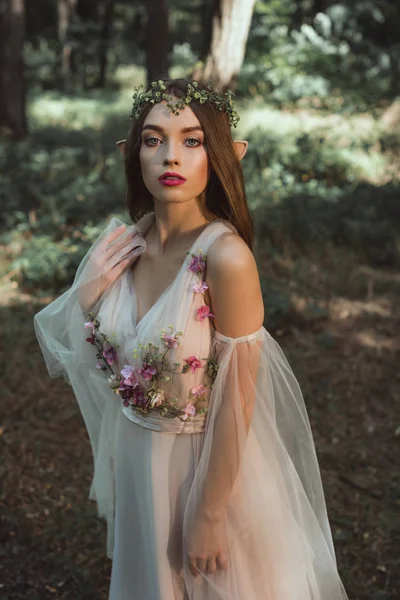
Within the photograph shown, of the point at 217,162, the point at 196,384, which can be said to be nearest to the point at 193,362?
the point at 196,384

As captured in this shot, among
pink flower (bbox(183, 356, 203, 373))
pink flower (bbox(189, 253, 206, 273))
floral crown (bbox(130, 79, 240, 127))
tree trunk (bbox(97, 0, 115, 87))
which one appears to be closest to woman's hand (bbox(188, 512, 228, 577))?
pink flower (bbox(183, 356, 203, 373))

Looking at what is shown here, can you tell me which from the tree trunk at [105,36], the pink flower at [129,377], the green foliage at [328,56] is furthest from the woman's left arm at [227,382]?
the tree trunk at [105,36]

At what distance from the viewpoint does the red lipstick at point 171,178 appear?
1670 mm

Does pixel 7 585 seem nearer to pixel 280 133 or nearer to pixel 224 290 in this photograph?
pixel 224 290

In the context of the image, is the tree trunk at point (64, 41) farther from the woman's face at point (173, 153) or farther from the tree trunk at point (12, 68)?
the woman's face at point (173, 153)

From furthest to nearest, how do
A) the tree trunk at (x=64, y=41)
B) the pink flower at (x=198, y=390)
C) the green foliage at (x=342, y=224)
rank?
the tree trunk at (x=64, y=41)
the green foliage at (x=342, y=224)
the pink flower at (x=198, y=390)

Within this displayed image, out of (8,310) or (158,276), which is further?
(8,310)

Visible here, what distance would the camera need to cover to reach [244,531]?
1807 millimetres

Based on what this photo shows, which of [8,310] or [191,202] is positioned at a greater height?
[191,202]

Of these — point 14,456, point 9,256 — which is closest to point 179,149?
point 14,456

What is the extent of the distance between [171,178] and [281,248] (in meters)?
4.67

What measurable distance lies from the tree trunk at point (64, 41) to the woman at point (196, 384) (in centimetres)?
1765

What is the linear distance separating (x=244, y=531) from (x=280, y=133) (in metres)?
6.97

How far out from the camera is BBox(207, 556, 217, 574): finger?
173 centimetres
